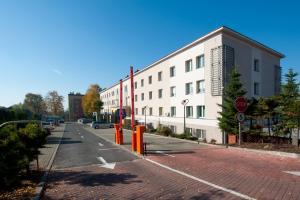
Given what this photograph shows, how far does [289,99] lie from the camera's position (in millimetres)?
14227

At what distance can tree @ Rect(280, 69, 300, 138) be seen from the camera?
13164 millimetres

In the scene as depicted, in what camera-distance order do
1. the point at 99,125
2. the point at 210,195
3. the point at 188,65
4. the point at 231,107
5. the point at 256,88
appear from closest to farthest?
1. the point at 210,195
2. the point at 231,107
3. the point at 256,88
4. the point at 188,65
5. the point at 99,125

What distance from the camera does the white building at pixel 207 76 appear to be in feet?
68.2

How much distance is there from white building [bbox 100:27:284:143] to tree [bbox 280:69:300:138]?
5901 millimetres

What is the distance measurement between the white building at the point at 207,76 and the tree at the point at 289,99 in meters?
5.90

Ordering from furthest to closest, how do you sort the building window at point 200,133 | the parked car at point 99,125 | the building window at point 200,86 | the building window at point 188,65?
1. the parked car at point 99,125
2. the building window at point 188,65
3. the building window at point 200,86
4. the building window at point 200,133

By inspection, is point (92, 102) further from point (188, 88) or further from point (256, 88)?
point (256, 88)

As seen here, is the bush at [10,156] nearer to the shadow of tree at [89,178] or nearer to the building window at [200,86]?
the shadow of tree at [89,178]

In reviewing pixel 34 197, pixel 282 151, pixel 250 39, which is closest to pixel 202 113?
pixel 250 39

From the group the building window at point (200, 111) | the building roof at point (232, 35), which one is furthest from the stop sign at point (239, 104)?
the building roof at point (232, 35)

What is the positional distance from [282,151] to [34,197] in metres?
12.3

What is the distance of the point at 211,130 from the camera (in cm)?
2097

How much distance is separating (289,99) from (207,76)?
8.83m

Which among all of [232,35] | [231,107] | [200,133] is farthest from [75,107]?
[231,107]
